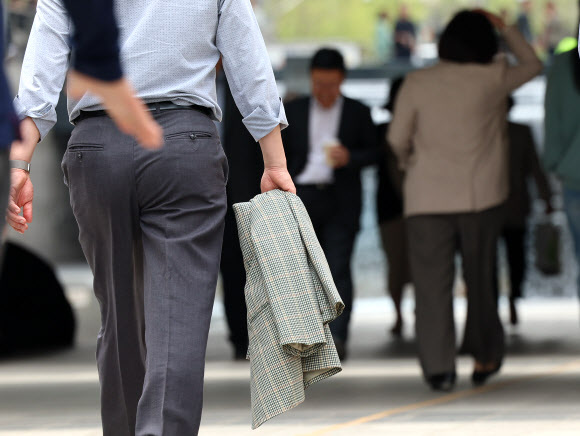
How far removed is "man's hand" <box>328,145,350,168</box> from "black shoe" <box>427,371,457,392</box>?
71.1 inches

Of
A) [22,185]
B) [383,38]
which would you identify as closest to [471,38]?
[22,185]

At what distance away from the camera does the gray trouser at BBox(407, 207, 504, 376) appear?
6.61 metres

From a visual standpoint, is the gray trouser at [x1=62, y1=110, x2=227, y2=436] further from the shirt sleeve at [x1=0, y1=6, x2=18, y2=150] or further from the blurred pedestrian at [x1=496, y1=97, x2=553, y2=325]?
the blurred pedestrian at [x1=496, y1=97, x2=553, y2=325]

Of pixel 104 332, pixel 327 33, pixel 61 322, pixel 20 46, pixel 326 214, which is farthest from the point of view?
pixel 327 33

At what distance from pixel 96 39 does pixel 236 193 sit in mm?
5619

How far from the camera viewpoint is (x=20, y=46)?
12.4 m

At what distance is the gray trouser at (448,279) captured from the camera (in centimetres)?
661

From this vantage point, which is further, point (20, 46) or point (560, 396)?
point (20, 46)

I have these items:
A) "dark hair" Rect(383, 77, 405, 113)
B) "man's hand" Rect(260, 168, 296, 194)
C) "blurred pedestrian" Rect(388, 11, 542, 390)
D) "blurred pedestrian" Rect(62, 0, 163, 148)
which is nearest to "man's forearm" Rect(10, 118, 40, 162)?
"man's hand" Rect(260, 168, 296, 194)

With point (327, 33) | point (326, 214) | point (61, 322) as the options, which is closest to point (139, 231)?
point (326, 214)

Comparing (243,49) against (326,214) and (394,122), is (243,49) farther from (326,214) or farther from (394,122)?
(326,214)

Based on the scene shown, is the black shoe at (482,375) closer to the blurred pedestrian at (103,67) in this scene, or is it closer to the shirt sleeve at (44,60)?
the shirt sleeve at (44,60)

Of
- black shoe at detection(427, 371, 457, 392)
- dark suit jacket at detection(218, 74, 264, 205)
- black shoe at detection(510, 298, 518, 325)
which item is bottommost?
black shoe at detection(510, 298, 518, 325)

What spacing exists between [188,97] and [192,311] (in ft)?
2.07
